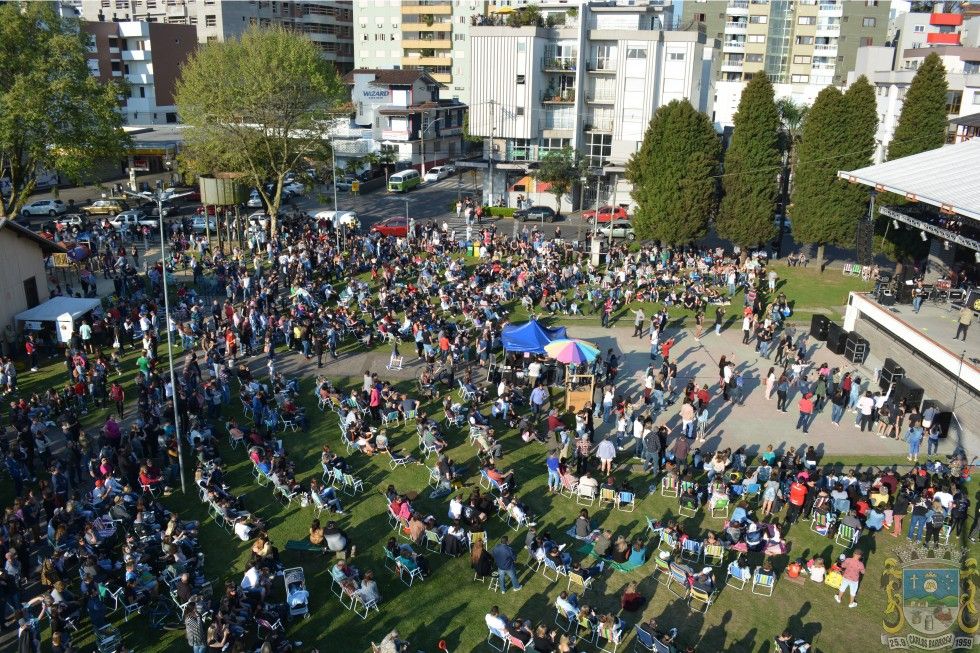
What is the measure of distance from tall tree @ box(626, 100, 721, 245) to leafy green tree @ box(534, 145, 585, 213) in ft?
38.1

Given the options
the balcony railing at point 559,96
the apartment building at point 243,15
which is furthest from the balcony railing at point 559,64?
the apartment building at point 243,15

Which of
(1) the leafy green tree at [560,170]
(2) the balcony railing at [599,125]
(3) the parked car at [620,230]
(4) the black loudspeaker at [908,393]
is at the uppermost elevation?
(2) the balcony railing at [599,125]

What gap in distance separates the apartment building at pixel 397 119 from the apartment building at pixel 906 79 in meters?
35.4

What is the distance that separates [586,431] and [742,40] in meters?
84.3

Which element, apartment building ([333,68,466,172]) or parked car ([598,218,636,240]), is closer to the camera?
parked car ([598,218,636,240])

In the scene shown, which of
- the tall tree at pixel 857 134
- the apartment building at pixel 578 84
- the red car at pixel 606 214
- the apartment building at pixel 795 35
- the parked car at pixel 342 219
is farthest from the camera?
the apartment building at pixel 795 35

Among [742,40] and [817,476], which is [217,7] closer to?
[742,40]

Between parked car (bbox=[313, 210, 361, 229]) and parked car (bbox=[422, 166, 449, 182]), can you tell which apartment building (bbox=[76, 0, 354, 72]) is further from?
parked car (bbox=[313, 210, 361, 229])

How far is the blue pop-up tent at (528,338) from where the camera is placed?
73.8 feet

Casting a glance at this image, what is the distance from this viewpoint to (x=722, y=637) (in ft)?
43.8

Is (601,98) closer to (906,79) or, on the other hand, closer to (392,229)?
(392,229)

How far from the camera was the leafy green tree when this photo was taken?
49.8 m

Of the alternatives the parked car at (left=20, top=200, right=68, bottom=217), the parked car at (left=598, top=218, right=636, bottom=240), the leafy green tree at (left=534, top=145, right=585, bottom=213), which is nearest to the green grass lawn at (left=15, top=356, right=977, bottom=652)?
the parked car at (left=598, top=218, right=636, bottom=240)

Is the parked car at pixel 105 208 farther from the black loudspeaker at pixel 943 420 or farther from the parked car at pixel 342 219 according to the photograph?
the black loudspeaker at pixel 943 420
